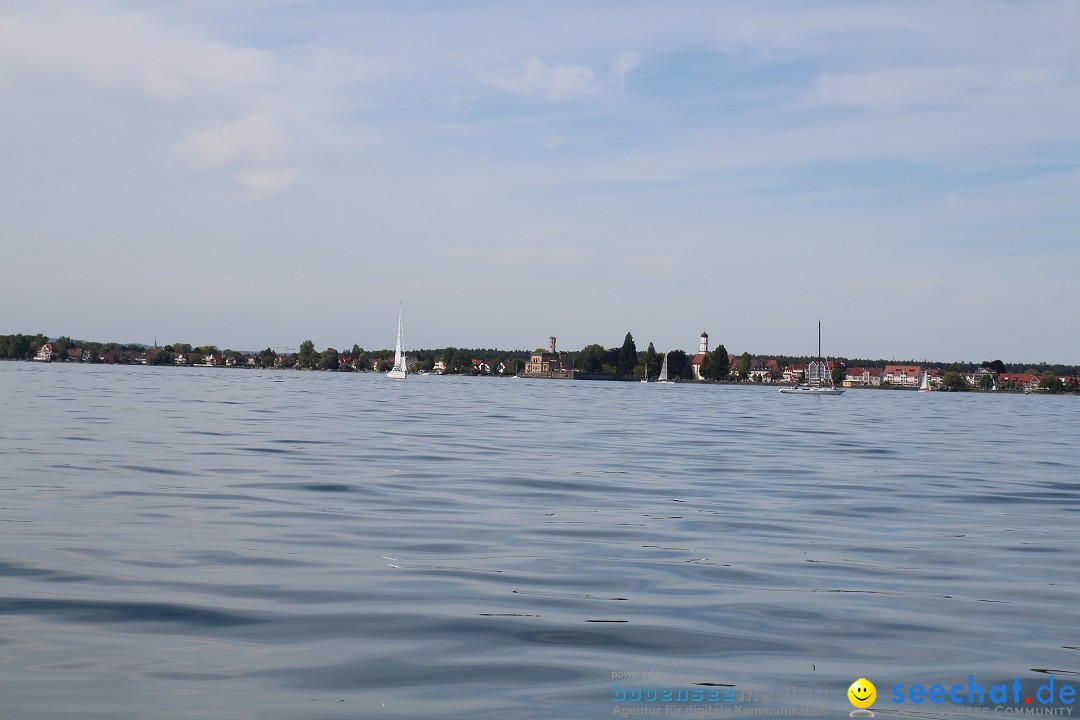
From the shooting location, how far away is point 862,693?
5.78m

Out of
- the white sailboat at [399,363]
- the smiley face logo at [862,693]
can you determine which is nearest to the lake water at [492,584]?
the smiley face logo at [862,693]

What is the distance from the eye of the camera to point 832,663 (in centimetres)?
657

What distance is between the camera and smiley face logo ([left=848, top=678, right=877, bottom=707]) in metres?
5.67

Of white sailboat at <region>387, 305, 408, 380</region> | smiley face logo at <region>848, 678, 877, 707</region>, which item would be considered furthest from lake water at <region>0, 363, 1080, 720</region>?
white sailboat at <region>387, 305, 408, 380</region>

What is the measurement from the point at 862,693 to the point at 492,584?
3.81 metres

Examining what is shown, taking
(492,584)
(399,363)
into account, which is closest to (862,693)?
(492,584)

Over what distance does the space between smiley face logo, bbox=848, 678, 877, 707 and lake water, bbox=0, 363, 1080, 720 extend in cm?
10

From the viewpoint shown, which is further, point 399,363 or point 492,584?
point 399,363

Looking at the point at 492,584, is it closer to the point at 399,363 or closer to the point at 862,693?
the point at 862,693

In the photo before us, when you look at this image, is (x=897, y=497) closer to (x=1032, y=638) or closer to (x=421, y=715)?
(x=1032, y=638)

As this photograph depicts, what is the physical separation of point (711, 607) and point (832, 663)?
5.38 ft

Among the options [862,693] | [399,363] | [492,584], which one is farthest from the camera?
[399,363]

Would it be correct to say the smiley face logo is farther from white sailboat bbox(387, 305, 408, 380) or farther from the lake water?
white sailboat bbox(387, 305, 408, 380)

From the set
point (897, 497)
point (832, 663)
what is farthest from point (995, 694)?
point (897, 497)
